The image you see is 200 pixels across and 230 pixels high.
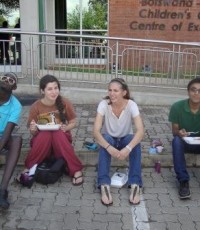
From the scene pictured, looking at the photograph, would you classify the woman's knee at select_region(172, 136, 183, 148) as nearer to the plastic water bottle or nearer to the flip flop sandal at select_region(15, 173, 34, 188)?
the plastic water bottle

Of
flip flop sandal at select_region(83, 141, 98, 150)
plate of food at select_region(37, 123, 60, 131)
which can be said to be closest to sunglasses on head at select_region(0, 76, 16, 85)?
plate of food at select_region(37, 123, 60, 131)

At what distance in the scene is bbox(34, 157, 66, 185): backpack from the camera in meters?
4.31

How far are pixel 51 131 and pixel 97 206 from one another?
3.20 feet

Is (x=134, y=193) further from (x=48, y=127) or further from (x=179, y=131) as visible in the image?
(x=48, y=127)

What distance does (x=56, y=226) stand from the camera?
3568mm

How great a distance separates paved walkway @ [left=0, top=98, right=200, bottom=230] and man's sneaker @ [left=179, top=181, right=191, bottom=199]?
0.20 ft

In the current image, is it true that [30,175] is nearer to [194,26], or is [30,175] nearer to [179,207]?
[179,207]

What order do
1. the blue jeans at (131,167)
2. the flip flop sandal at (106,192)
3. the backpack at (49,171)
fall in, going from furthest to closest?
1. the backpack at (49,171)
2. the blue jeans at (131,167)
3. the flip flop sandal at (106,192)

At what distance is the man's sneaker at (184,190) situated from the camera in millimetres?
4059

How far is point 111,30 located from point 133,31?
0.62 meters

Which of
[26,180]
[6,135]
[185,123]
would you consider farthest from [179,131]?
[6,135]

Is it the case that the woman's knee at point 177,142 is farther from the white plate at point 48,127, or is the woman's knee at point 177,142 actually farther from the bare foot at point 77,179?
the white plate at point 48,127

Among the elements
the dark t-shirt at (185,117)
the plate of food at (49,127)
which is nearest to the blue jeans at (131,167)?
the plate of food at (49,127)

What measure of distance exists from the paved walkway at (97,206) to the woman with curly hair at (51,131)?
27cm
